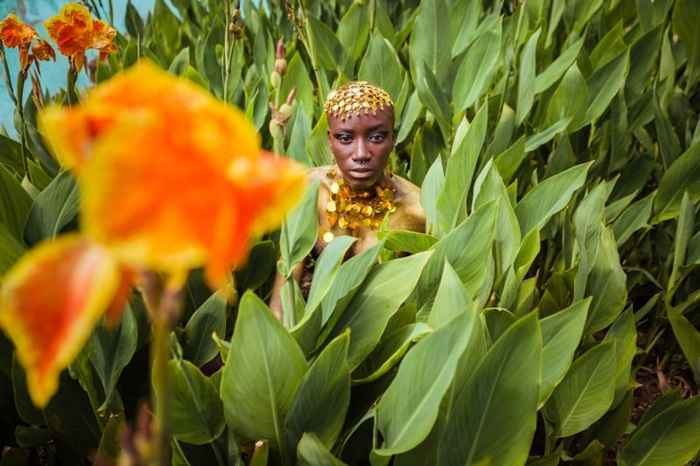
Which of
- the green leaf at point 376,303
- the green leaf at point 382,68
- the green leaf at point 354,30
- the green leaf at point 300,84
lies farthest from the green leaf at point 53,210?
the green leaf at point 354,30

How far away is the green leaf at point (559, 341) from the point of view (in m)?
0.58

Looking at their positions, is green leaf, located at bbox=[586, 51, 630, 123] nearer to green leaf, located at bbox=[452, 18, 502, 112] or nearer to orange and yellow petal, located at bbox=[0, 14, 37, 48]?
green leaf, located at bbox=[452, 18, 502, 112]

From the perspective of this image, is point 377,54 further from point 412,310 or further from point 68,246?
point 68,246

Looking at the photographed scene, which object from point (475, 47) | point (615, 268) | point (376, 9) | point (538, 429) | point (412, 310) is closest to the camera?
point (412, 310)

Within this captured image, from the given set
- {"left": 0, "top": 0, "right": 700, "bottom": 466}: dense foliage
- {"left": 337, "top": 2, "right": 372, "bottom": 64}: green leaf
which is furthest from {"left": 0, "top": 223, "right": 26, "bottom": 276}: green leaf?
{"left": 337, "top": 2, "right": 372, "bottom": 64}: green leaf

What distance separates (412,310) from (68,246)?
19.5 inches

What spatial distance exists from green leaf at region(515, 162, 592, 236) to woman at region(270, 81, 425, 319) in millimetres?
115

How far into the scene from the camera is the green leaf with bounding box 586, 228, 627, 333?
0.74 m

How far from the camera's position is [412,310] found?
1.98ft

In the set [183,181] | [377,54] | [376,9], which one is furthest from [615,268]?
[376,9]

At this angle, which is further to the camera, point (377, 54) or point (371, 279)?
point (377, 54)

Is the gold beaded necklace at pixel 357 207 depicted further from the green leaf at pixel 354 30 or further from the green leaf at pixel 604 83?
the green leaf at pixel 354 30

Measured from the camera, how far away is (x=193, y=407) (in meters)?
0.49

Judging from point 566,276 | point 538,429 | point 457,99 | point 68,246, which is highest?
point 68,246
